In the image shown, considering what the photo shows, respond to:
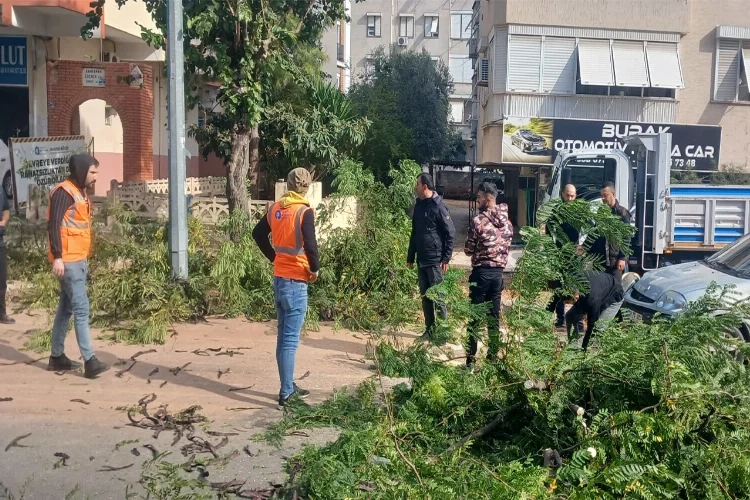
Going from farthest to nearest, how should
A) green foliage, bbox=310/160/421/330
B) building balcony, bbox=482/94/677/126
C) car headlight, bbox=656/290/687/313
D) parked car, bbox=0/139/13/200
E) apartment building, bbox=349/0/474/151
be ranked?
1. apartment building, bbox=349/0/474/151
2. building balcony, bbox=482/94/677/126
3. parked car, bbox=0/139/13/200
4. green foliage, bbox=310/160/421/330
5. car headlight, bbox=656/290/687/313

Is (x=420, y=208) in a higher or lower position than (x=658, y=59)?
lower

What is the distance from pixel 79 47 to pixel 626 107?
14.4 meters

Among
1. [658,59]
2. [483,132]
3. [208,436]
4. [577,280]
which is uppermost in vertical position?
[658,59]

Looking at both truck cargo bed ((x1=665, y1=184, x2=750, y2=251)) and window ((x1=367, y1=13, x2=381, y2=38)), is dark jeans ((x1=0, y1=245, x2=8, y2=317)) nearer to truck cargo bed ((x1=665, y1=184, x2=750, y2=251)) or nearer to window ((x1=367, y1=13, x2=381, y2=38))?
truck cargo bed ((x1=665, y1=184, x2=750, y2=251))

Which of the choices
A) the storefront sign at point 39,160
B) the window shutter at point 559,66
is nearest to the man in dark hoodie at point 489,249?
the storefront sign at point 39,160

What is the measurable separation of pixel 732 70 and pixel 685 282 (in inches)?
702

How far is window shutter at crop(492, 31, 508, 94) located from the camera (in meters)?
22.3

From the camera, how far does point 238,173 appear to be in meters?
11.2

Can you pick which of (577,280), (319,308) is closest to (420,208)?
(319,308)

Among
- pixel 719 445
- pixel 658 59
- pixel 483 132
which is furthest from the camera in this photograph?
pixel 483 132

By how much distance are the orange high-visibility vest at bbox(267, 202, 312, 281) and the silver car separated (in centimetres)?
339

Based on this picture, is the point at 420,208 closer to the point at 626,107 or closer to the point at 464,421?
the point at 464,421

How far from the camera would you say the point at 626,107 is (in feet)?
74.2

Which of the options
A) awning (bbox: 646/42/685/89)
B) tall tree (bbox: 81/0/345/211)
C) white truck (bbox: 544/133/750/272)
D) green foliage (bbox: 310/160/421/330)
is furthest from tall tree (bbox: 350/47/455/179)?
green foliage (bbox: 310/160/421/330)
